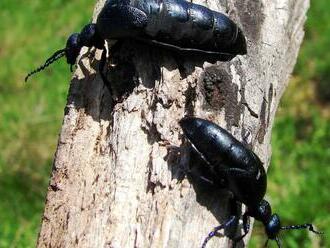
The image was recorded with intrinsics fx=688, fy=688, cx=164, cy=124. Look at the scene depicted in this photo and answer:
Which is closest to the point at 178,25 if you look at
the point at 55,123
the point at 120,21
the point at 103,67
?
the point at 120,21

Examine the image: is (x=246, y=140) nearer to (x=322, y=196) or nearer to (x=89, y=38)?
(x=89, y=38)

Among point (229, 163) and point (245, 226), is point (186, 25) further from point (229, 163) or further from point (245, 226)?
point (245, 226)

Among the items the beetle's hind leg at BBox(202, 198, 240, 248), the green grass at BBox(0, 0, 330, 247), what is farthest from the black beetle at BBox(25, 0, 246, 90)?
the green grass at BBox(0, 0, 330, 247)

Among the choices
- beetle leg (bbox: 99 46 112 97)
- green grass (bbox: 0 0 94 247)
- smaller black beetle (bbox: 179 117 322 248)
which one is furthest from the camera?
green grass (bbox: 0 0 94 247)

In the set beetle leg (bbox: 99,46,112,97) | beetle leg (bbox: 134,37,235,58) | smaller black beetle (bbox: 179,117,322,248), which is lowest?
smaller black beetle (bbox: 179,117,322,248)

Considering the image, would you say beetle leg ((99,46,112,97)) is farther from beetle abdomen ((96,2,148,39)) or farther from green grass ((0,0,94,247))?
green grass ((0,0,94,247))

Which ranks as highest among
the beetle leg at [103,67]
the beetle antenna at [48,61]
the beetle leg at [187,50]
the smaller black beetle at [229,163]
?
the beetle antenna at [48,61]

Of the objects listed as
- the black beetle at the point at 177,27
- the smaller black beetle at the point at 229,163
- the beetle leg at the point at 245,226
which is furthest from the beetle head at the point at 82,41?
the beetle leg at the point at 245,226

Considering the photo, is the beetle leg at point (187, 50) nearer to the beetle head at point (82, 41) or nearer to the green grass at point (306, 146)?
the beetle head at point (82, 41)
